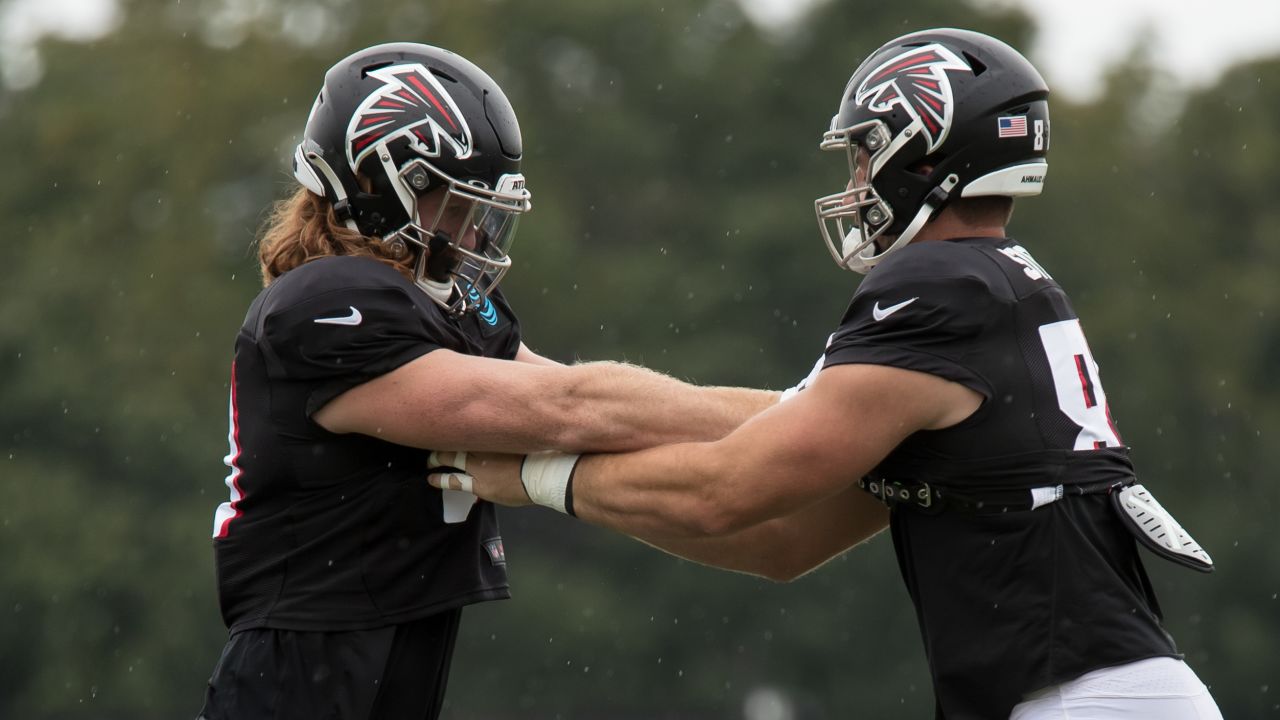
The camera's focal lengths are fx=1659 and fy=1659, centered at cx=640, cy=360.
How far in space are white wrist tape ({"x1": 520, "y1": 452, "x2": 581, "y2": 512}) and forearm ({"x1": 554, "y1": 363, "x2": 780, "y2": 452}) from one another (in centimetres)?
7

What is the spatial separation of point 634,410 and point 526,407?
356 millimetres

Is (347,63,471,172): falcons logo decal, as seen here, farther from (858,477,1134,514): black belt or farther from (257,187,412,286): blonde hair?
(858,477,1134,514): black belt

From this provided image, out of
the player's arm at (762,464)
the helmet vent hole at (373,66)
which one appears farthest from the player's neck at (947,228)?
the helmet vent hole at (373,66)

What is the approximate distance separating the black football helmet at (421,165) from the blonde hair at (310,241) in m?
0.04

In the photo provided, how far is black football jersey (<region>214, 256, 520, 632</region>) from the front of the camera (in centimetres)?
479

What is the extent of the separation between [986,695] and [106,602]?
26.8 meters

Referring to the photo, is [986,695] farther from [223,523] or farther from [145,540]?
[145,540]

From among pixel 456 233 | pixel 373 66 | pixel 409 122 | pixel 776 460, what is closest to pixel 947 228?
pixel 776 460

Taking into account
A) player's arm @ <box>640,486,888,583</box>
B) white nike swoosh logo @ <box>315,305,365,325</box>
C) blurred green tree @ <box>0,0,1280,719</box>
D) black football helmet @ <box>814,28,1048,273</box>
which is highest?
black football helmet @ <box>814,28,1048,273</box>

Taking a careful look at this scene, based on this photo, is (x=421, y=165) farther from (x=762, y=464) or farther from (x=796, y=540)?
(x=796, y=540)

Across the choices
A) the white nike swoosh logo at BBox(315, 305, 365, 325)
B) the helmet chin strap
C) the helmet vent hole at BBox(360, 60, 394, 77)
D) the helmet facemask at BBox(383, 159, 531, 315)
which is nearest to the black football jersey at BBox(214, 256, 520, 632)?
the white nike swoosh logo at BBox(315, 305, 365, 325)

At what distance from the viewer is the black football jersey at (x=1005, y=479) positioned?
4328mm

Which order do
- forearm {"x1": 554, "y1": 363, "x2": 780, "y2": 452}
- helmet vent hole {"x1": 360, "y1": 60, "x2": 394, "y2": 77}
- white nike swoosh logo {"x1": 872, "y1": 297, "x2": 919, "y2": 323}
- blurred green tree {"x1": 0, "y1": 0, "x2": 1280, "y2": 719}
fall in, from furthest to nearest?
blurred green tree {"x1": 0, "y1": 0, "x2": 1280, "y2": 719} → helmet vent hole {"x1": 360, "y1": 60, "x2": 394, "y2": 77} → forearm {"x1": 554, "y1": 363, "x2": 780, "y2": 452} → white nike swoosh logo {"x1": 872, "y1": 297, "x2": 919, "y2": 323}

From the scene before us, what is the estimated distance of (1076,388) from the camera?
448cm
